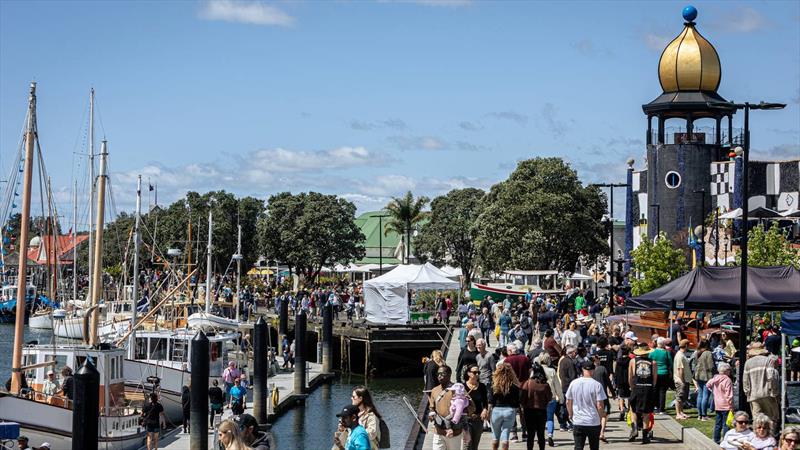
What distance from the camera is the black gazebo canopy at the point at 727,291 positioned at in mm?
22953

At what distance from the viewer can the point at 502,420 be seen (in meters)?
17.6

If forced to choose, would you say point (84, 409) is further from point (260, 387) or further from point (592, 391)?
point (260, 387)

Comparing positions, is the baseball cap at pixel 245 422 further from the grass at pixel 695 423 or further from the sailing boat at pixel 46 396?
the sailing boat at pixel 46 396

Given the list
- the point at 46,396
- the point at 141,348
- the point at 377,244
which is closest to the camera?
the point at 46,396

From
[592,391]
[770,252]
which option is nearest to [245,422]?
[592,391]

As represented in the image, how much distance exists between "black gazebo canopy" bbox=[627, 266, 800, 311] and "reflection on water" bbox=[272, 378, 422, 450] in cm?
1248

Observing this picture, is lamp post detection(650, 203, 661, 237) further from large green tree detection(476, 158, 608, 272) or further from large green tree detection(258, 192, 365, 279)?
large green tree detection(258, 192, 365, 279)

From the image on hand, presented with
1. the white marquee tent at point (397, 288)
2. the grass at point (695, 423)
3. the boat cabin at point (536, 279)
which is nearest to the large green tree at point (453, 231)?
the boat cabin at point (536, 279)

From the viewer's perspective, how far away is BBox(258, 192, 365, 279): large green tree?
4122 inches

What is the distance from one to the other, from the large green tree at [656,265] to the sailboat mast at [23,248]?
28436 mm

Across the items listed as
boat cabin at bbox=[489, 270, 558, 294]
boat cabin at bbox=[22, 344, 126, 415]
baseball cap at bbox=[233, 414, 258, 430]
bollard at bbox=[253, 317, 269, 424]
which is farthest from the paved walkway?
boat cabin at bbox=[489, 270, 558, 294]

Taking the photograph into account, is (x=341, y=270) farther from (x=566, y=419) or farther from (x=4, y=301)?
(x=566, y=419)

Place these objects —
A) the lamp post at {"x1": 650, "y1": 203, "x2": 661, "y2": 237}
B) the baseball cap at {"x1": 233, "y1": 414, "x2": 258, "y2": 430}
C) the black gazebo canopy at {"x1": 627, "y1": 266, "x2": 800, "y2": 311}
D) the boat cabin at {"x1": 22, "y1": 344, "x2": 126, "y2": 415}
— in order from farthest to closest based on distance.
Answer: the lamp post at {"x1": 650, "y1": 203, "x2": 661, "y2": 237}, the boat cabin at {"x1": 22, "y1": 344, "x2": 126, "y2": 415}, the black gazebo canopy at {"x1": 627, "y1": 266, "x2": 800, "y2": 311}, the baseball cap at {"x1": 233, "y1": 414, "x2": 258, "y2": 430}

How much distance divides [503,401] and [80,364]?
58.4ft
